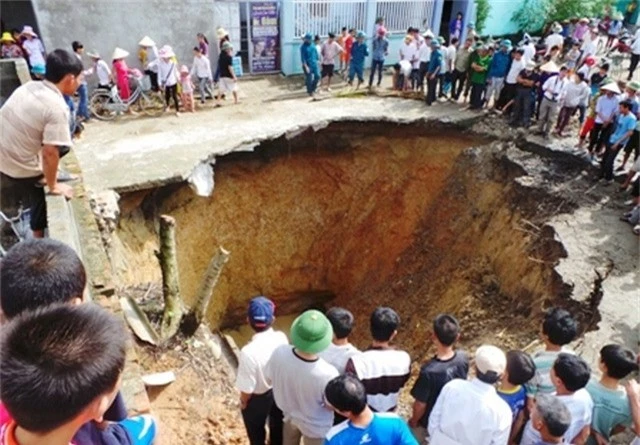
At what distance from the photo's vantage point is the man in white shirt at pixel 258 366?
13.3 ft

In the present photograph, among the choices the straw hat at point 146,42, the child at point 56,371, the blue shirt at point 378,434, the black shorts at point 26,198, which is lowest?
the blue shirt at point 378,434

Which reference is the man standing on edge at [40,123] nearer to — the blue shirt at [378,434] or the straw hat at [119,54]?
the blue shirt at [378,434]

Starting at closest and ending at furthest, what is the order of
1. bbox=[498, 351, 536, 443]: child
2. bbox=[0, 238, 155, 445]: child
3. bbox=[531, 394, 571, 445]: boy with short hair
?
bbox=[0, 238, 155, 445]: child, bbox=[531, 394, 571, 445]: boy with short hair, bbox=[498, 351, 536, 443]: child

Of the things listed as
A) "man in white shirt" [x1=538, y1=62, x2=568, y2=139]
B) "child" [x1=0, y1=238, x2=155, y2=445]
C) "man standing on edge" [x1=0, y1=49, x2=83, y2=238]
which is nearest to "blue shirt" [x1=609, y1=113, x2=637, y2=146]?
"man in white shirt" [x1=538, y1=62, x2=568, y2=139]

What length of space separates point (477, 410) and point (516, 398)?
1.74ft

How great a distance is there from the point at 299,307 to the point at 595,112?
25.2ft

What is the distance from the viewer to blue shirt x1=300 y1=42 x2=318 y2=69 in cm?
1144

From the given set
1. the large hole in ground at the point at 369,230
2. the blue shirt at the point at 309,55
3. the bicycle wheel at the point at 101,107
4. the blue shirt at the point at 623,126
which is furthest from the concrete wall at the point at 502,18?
the bicycle wheel at the point at 101,107

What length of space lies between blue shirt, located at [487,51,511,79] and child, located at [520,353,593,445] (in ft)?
25.8

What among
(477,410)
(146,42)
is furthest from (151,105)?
(477,410)

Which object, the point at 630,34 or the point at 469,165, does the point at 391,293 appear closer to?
the point at 469,165

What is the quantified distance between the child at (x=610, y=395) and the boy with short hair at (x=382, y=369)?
1.42 metres

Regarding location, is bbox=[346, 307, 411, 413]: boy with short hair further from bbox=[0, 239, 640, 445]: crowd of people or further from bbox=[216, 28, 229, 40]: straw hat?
bbox=[216, 28, 229, 40]: straw hat

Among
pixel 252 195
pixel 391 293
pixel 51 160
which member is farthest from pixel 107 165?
pixel 391 293
